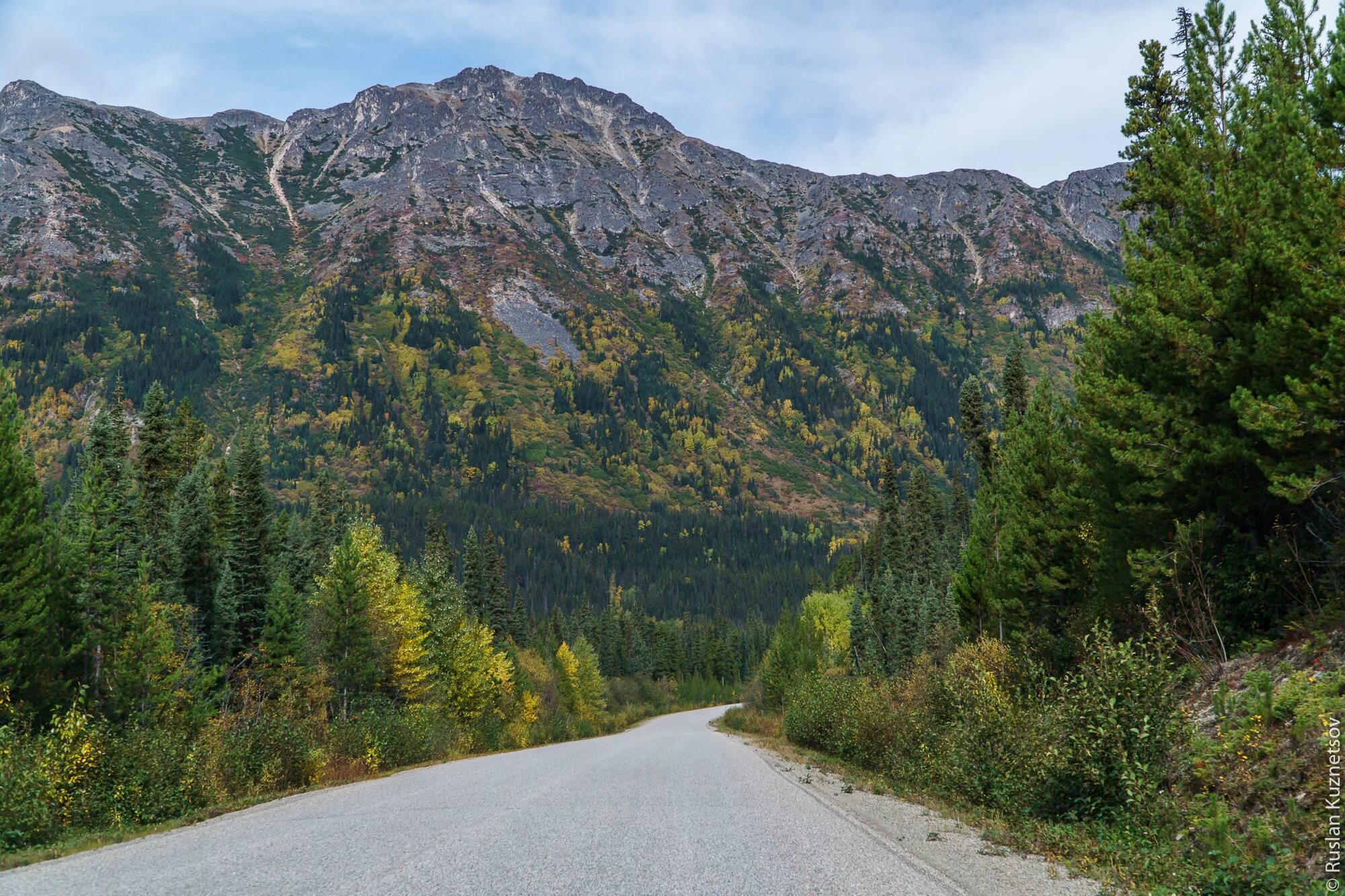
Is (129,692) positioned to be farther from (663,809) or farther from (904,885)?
(904,885)

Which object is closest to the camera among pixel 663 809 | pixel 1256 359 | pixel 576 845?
pixel 576 845

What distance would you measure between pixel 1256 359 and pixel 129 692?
3953cm

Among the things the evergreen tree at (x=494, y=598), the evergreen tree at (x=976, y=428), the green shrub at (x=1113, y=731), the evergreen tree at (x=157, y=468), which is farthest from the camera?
the evergreen tree at (x=494, y=598)

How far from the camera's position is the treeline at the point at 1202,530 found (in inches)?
374

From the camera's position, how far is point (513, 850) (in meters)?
9.41

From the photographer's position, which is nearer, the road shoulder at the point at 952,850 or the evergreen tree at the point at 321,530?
the road shoulder at the point at 952,850

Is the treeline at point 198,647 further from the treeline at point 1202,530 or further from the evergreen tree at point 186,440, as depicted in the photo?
the treeline at point 1202,530

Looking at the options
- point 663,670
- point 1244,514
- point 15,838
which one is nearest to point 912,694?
point 1244,514

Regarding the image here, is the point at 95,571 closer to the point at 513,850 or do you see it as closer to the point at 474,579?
the point at 513,850

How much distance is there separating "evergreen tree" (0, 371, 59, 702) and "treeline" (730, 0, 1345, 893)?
3032 cm

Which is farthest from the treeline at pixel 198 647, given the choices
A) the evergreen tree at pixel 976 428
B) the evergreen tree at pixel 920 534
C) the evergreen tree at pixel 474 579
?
the evergreen tree at pixel 920 534

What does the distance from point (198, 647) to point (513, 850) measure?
135 feet

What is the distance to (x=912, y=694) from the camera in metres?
24.0

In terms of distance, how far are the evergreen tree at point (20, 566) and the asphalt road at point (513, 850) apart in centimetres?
1844
